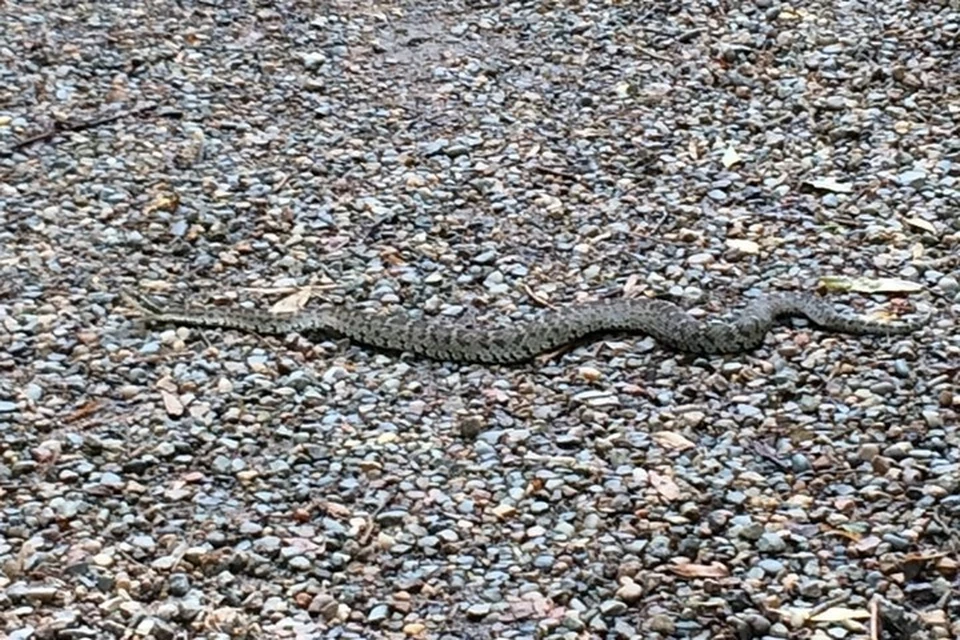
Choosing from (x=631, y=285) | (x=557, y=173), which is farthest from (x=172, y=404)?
(x=557, y=173)

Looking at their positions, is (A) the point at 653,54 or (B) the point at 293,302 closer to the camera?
(B) the point at 293,302

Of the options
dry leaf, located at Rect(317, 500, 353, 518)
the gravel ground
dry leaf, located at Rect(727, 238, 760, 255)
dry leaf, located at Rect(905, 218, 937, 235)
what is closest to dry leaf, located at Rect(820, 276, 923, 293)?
the gravel ground

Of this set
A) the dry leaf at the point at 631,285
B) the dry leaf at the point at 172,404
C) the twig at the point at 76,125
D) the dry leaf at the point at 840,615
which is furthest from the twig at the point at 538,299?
the twig at the point at 76,125

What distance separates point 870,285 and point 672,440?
6.29 feet

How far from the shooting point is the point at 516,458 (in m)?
7.23

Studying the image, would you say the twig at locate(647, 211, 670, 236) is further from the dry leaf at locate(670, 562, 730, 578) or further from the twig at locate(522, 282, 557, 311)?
the dry leaf at locate(670, 562, 730, 578)

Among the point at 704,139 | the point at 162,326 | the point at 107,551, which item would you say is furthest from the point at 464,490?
the point at 704,139

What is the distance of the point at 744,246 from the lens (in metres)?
9.03

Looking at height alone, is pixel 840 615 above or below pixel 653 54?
above

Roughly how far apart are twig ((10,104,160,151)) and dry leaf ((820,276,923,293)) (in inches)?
201

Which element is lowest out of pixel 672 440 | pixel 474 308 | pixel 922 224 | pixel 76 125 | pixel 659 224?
pixel 76 125

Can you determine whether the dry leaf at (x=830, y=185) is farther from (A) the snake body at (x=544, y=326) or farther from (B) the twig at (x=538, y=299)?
(B) the twig at (x=538, y=299)

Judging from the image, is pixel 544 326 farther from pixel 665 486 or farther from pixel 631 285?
pixel 665 486

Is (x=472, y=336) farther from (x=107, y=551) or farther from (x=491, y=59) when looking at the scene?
(x=491, y=59)
